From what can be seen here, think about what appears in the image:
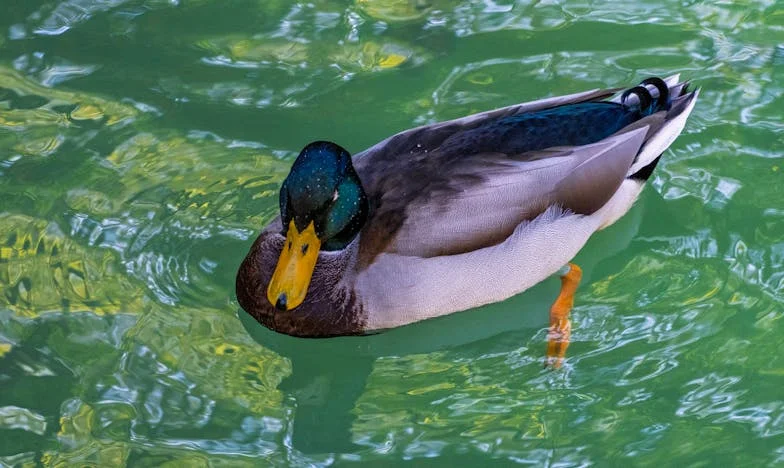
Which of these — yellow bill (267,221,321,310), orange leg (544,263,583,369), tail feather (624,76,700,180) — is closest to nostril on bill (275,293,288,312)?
yellow bill (267,221,321,310)

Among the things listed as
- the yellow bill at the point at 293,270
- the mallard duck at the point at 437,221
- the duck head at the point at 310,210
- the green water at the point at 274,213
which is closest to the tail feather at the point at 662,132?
the mallard duck at the point at 437,221

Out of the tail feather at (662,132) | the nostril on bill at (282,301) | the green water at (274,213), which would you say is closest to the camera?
the green water at (274,213)

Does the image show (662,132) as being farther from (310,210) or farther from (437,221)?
(310,210)

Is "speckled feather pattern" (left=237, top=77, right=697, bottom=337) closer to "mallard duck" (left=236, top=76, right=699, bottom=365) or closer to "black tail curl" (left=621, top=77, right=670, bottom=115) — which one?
"mallard duck" (left=236, top=76, right=699, bottom=365)

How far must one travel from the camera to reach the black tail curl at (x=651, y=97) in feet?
20.9

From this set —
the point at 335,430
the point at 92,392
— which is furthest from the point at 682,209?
the point at 92,392

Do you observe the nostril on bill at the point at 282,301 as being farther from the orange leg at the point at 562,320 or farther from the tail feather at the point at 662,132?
the tail feather at the point at 662,132

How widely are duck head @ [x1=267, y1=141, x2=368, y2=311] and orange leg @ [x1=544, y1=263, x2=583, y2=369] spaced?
40.6 inches

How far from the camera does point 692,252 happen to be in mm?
6297

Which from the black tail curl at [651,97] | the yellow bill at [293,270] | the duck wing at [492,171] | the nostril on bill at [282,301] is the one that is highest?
the black tail curl at [651,97]

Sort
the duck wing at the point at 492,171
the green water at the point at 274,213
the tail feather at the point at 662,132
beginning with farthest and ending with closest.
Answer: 1. the tail feather at the point at 662,132
2. the duck wing at the point at 492,171
3. the green water at the point at 274,213

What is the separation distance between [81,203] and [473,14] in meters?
2.72

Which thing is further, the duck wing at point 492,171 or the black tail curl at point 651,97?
the black tail curl at point 651,97

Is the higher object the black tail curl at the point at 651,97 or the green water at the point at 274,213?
the black tail curl at the point at 651,97
